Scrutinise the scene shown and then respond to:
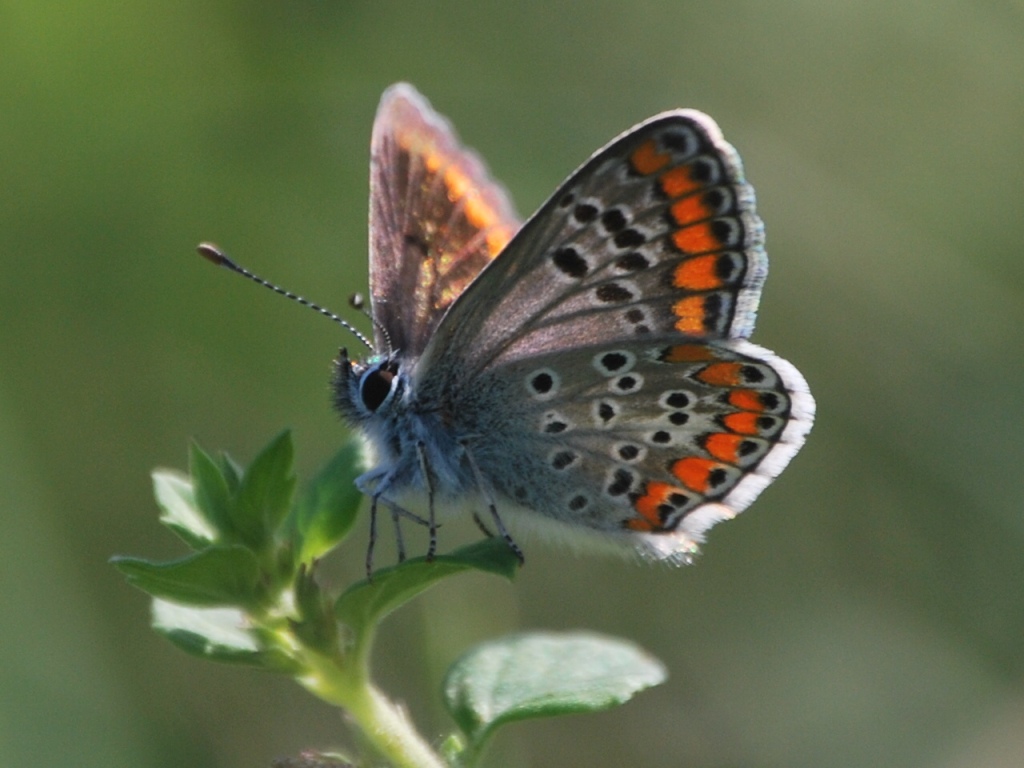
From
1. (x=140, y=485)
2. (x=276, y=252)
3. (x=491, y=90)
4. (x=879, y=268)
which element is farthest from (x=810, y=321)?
(x=140, y=485)

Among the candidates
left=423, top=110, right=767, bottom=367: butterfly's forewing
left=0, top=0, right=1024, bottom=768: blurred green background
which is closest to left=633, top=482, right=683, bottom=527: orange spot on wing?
left=423, top=110, right=767, bottom=367: butterfly's forewing

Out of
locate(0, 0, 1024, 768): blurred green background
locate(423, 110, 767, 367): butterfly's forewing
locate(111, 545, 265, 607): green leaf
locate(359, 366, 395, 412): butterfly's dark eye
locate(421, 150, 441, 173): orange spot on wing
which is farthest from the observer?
locate(0, 0, 1024, 768): blurred green background

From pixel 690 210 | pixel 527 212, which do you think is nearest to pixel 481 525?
pixel 690 210

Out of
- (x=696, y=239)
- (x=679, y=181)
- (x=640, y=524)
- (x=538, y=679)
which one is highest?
(x=679, y=181)

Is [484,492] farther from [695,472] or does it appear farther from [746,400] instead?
[746,400]

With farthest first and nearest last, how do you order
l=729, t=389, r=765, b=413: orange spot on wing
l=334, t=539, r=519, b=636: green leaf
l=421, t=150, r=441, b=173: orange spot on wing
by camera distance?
l=421, t=150, r=441, b=173: orange spot on wing, l=729, t=389, r=765, b=413: orange spot on wing, l=334, t=539, r=519, b=636: green leaf

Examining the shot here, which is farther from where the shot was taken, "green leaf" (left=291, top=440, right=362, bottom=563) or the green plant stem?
"green leaf" (left=291, top=440, right=362, bottom=563)

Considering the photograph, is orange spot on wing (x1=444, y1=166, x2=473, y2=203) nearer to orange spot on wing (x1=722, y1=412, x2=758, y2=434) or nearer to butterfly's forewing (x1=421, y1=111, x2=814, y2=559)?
butterfly's forewing (x1=421, y1=111, x2=814, y2=559)
